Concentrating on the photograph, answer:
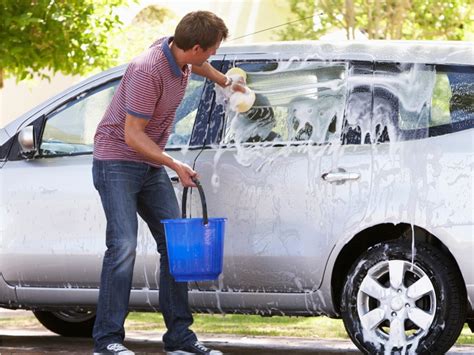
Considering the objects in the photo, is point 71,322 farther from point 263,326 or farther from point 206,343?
point 263,326

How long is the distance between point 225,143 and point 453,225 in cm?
135

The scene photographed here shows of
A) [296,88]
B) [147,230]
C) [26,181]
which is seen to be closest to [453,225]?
[296,88]

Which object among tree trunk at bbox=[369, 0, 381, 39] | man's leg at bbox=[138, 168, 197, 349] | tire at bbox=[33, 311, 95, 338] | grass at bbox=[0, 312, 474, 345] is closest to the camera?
man's leg at bbox=[138, 168, 197, 349]

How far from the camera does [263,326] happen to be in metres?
9.88

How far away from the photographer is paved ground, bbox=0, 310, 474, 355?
25.7ft

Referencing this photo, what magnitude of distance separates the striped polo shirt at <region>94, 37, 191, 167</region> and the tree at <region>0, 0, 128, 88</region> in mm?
5774

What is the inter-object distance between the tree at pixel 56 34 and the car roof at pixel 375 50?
5450mm

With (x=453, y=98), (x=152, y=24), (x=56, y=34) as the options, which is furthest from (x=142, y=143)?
(x=152, y=24)

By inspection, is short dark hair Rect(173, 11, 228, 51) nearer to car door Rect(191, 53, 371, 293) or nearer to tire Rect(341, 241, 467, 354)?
car door Rect(191, 53, 371, 293)

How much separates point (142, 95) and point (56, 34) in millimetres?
6812

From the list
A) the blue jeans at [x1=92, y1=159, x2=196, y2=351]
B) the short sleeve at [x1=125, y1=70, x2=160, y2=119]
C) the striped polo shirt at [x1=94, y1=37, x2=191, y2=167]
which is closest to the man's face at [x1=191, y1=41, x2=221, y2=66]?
the striped polo shirt at [x1=94, y1=37, x2=191, y2=167]

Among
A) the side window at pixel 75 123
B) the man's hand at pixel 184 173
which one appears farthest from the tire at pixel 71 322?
the man's hand at pixel 184 173

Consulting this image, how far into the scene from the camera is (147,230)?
7.13 meters

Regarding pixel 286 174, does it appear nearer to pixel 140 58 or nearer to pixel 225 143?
pixel 225 143
